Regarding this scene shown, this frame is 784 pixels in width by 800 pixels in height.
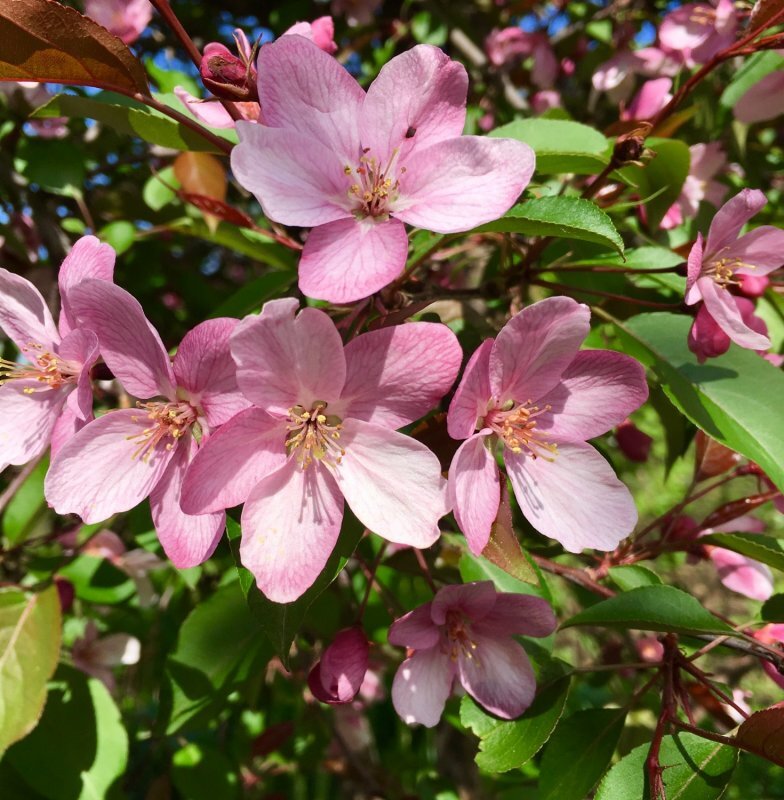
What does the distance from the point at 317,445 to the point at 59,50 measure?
557mm

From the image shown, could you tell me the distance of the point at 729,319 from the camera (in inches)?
34.7

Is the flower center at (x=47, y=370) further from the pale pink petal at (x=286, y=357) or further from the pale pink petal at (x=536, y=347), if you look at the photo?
the pale pink petal at (x=536, y=347)

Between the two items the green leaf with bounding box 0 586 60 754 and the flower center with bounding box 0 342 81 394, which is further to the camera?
the green leaf with bounding box 0 586 60 754

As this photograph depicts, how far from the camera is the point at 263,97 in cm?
78

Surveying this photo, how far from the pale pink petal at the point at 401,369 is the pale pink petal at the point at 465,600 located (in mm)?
243

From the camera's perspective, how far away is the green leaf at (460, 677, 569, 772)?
0.86m

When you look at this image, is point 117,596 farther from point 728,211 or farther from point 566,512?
point 728,211

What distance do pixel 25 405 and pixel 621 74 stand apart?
Result: 5.62 feet

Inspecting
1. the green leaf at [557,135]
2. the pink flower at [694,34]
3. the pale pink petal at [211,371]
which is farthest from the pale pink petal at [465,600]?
the pink flower at [694,34]

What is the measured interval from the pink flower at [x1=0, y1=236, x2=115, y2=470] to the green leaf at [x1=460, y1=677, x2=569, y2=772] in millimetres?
630

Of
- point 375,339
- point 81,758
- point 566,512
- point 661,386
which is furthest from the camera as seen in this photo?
point 81,758

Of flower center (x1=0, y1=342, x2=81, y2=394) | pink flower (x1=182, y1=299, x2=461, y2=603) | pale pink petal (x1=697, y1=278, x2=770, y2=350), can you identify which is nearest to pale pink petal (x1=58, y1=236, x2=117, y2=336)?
flower center (x1=0, y1=342, x2=81, y2=394)

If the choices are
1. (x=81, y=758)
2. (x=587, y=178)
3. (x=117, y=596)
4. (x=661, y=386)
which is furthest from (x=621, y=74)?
(x=81, y=758)

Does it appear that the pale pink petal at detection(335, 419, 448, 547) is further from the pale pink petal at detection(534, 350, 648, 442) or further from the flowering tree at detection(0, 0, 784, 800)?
the pale pink petal at detection(534, 350, 648, 442)
